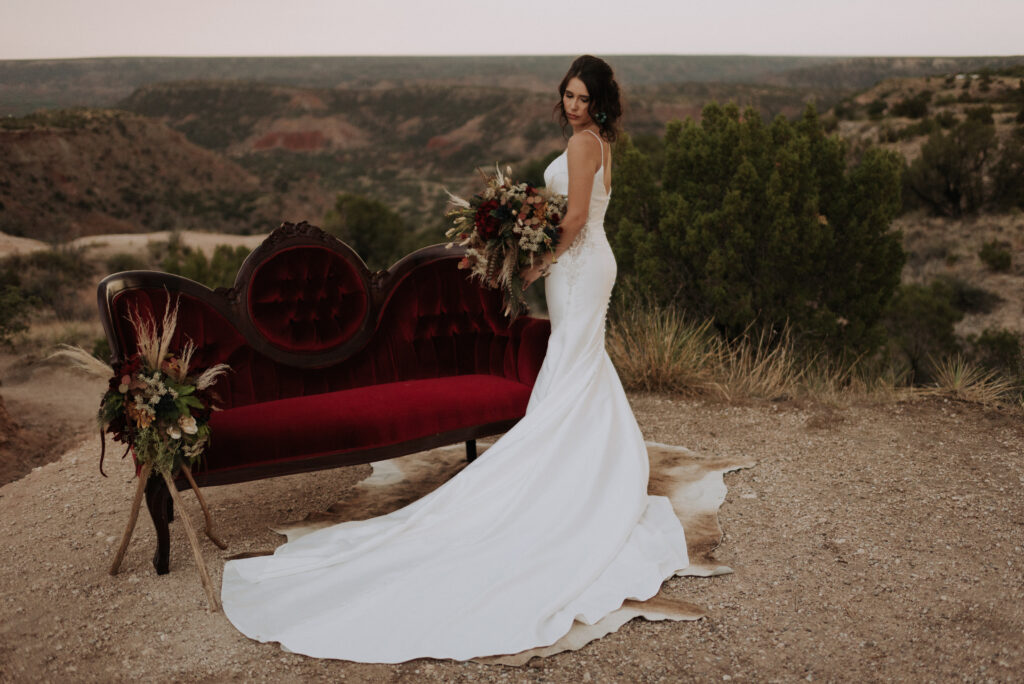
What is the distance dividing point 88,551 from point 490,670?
2.37 metres

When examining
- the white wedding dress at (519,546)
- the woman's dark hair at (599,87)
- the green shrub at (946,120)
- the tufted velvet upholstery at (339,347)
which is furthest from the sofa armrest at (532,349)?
the green shrub at (946,120)

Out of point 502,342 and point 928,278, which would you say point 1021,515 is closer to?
point 502,342

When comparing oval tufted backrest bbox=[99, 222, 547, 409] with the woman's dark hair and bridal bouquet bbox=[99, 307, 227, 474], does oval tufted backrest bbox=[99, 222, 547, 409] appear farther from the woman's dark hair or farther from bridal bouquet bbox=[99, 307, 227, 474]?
the woman's dark hair

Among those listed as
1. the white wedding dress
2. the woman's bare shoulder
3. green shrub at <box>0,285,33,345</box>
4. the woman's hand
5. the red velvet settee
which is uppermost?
the woman's bare shoulder

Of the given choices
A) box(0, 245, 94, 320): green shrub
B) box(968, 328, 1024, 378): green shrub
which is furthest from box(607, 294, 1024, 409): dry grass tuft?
box(0, 245, 94, 320): green shrub

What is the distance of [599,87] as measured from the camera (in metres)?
3.70

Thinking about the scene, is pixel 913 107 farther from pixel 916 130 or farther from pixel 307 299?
pixel 307 299

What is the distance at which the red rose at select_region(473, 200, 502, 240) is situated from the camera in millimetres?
3707

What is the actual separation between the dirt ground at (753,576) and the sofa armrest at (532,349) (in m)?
1.25

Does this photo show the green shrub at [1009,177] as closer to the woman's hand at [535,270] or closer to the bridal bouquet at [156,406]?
the woman's hand at [535,270]

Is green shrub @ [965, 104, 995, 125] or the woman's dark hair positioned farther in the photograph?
green shrub @ [965, 104, 995, 125]

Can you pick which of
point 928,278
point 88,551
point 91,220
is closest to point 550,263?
point 88,551

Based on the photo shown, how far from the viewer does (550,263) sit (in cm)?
389

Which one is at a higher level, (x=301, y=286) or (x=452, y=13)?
(x=452, y=13)
